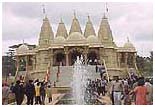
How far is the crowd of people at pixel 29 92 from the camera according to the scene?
4105 millimetres

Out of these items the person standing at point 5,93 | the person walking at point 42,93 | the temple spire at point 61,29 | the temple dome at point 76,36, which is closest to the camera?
the person standing at point 5,93

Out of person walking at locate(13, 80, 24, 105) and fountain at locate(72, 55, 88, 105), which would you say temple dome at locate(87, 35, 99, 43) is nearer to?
fountain at locate(72, 55, 88, 105)

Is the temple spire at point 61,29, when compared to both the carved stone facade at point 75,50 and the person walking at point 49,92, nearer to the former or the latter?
the carved stone facade at point 75,50

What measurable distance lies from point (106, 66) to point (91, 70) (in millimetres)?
774

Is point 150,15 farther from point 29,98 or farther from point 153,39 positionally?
point 29,98

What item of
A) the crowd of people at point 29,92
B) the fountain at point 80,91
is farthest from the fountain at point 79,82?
the crowd of people at point 29,92

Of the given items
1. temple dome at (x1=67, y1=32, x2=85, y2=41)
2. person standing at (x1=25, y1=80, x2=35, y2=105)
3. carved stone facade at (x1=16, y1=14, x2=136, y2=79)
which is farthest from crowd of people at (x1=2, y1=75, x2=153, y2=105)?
temple dome at (x1=67, y1=32, x2=85, y2=41)

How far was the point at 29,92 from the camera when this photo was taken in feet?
13.8

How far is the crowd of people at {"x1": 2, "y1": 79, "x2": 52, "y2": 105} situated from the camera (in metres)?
4.11

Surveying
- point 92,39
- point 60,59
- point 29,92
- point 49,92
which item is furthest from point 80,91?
point 92,39

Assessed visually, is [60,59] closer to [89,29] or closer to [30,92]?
[89,29]

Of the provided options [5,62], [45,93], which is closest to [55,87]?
[45,93]

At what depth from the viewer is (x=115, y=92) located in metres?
4.22

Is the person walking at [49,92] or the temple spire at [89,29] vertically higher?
the temple spire at [89,29]
